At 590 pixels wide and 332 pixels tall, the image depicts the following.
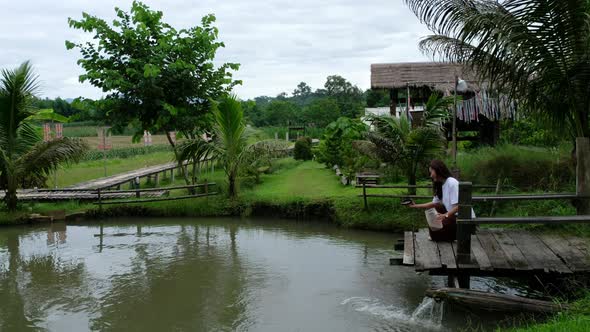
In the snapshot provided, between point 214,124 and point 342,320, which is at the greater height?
point 214,124

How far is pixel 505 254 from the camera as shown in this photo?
20.7ft

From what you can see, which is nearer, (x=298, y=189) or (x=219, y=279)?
(x=219, y=279)

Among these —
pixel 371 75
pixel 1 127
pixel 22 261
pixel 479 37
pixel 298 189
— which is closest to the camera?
pixel 479 37

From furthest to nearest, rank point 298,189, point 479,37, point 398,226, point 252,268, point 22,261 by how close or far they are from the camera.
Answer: point 298,189 < point 398,226 < point 22,261 < point 252,268 < point 479,37

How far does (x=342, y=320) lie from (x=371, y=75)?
11341 mm

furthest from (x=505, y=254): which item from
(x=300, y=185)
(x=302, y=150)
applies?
(x=302, y=150)

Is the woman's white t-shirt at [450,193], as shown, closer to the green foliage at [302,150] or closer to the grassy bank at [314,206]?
the grassy bank at [314,206]

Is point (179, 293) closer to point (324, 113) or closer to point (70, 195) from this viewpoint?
point (70, 195)

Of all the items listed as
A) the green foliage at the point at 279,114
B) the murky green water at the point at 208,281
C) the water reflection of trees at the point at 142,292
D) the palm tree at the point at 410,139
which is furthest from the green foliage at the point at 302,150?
the green foliage at the point at 279,114

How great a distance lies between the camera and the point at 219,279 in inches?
315

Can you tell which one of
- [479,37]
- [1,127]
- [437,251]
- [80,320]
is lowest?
[80,320]

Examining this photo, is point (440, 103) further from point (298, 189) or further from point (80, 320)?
point (80, 320)

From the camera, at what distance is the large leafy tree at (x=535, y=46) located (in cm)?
682

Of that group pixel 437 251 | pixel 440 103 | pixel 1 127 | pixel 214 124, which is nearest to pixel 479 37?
pixel 437 251
